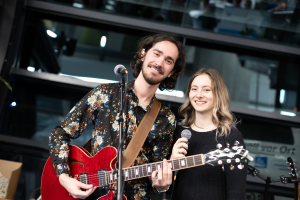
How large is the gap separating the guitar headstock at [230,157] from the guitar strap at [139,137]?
477 mm

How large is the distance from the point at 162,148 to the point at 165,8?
2353 mm

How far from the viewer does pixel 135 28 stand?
347 cm

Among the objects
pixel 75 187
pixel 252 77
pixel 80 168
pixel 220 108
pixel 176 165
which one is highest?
pixel 252 77

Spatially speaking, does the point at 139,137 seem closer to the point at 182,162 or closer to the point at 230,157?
the point at 182,162

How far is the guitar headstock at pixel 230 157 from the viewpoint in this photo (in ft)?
4.80

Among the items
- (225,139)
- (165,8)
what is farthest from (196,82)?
(165,8)

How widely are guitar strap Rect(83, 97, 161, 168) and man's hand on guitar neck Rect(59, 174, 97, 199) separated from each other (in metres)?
A: 0.26

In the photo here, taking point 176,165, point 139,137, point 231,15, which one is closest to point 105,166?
point 139,137

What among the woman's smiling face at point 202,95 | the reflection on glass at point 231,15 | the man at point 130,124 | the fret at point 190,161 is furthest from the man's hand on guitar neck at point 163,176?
the reflection on glass at point 231,15

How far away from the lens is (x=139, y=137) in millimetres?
1778

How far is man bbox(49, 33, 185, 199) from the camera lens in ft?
5.43

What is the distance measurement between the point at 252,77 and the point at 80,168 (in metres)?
2.92

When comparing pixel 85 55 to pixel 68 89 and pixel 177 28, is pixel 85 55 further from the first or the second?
pixel 177 28

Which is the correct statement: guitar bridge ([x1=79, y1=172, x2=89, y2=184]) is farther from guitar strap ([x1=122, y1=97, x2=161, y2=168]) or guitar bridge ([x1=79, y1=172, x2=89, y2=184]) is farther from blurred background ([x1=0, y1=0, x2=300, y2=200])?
blurred background ([x1=0, y1=0, x2=300, y2=200])
